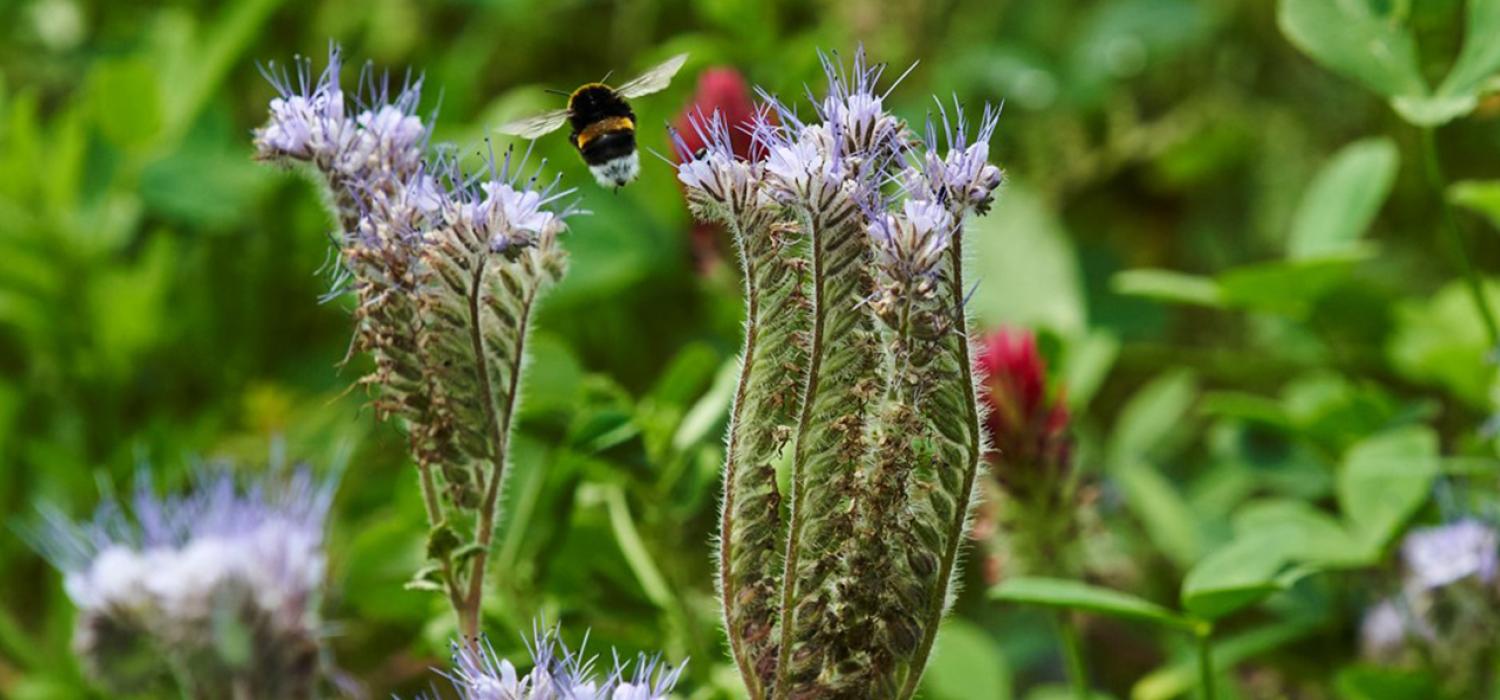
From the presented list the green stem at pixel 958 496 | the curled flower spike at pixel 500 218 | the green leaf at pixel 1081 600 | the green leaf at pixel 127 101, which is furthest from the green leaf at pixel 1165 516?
the green leaf at pixel 127 101

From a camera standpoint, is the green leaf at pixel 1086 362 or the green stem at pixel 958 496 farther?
the green leaf at pixel 1086 362

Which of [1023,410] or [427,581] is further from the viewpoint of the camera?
[1023,410]

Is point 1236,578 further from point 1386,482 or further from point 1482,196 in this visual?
point 1482,196

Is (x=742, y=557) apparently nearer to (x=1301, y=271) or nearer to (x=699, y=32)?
(x=1301, y=271)

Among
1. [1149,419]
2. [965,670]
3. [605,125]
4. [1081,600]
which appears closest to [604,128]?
[605,125]

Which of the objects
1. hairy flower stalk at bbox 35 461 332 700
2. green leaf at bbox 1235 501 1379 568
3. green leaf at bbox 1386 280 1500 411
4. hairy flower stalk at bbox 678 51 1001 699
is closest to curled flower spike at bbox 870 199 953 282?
hairy flower stalk at bbox 678 51 1001 699

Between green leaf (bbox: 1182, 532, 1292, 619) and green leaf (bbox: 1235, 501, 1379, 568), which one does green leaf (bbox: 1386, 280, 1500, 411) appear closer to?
green leaf (bbox: 1235, 501, 1379, 568)

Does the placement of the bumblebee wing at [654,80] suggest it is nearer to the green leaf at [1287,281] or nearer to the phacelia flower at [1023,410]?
the phacelia flower at [1023,410]
